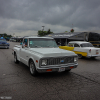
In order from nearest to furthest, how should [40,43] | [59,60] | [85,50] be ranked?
[59,60] < [40,43] < [85,50]

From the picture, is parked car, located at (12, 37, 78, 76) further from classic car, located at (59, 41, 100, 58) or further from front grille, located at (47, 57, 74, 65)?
classic car, located at (59, 41, 100, 58)

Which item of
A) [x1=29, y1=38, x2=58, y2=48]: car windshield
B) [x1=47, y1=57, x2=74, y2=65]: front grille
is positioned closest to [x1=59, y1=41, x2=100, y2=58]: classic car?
[x1=29, y1=38, x2=58, y2=48]: car windshield

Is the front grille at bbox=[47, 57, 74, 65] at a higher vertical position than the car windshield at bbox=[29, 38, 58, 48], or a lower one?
lower

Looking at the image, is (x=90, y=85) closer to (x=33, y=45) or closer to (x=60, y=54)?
(x=60, y=54)

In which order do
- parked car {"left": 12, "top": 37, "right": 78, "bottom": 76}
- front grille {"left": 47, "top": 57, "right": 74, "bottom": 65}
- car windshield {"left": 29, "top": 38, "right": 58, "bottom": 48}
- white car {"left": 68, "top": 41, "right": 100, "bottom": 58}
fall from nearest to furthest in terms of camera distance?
parked car {"left": 12, "top": 37, "right": 78, "bottom": 76} < front grille {"left": 47, "top": 57, "right": 74, "bottom": 65} < car windshield {"left": 29, "top": 38, "right": 58, "bottom": 48} < white car {"left": 68, "top": 41, "right": 100, "bottom": 58}

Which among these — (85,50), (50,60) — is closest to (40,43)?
(50,60)

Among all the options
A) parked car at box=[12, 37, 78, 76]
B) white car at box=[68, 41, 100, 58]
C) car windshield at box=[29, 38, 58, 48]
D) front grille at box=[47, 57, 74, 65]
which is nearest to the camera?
parked car at box=[12, 37, 78, 76]

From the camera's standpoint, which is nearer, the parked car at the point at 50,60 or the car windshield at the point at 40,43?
the parked car at the point at 50,60

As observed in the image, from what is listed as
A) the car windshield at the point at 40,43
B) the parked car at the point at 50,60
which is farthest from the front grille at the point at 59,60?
the car windshield at the point at 40,43

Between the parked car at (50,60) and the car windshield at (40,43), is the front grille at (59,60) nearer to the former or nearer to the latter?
the parked car at (50,60)

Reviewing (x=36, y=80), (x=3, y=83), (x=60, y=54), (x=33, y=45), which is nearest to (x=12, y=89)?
(x=3, y=83)

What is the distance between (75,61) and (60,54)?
2.97 feet

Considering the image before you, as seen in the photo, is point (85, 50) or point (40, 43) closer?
point (40, 43)

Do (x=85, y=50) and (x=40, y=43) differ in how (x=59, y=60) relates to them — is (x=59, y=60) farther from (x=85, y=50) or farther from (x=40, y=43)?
(x=85, y=50)
